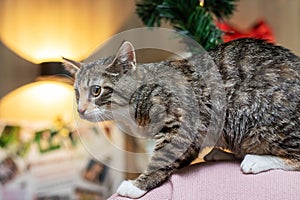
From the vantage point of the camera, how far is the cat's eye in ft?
1.97

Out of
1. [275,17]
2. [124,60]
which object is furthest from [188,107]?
[275,17]

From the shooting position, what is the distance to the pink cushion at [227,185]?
523mm

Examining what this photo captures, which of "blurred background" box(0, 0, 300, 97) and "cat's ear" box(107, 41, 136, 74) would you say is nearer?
"cat's ear" box(107, 41, 136, 74)

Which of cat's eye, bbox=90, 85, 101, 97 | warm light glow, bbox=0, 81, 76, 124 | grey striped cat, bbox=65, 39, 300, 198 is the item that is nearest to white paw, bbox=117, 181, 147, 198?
grey striped cat, bbox=65, 39, 300, 198

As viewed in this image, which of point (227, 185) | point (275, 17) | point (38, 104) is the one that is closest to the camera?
point (227, 185)

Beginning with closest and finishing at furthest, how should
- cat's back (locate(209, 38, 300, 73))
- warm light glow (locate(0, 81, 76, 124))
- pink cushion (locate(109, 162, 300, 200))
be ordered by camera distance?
pink cushion (locate(109, 162, 300, 200)), cat's back (locate(209, 38, 300, 73)), warm light glow (locate(0, 81, 76, 124))

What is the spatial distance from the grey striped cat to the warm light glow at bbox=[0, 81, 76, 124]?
3.34 feet

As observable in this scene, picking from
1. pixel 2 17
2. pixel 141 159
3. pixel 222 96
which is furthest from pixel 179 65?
pixel 2 17

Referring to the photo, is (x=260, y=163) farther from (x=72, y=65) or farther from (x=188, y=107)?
(x=72, y=65)

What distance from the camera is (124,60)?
23.2 inches

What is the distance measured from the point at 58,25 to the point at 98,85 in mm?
1116

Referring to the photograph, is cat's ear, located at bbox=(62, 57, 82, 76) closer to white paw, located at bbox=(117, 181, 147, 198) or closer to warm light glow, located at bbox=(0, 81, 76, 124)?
white paw, located at bbox=(117, 181, 147, 198)

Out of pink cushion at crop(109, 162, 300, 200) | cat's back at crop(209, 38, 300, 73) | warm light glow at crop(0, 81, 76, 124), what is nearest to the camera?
pink cushion at crop(109, 162, 300, 200)

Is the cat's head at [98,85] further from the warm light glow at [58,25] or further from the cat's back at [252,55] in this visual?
the warm light glow at [58,25]
